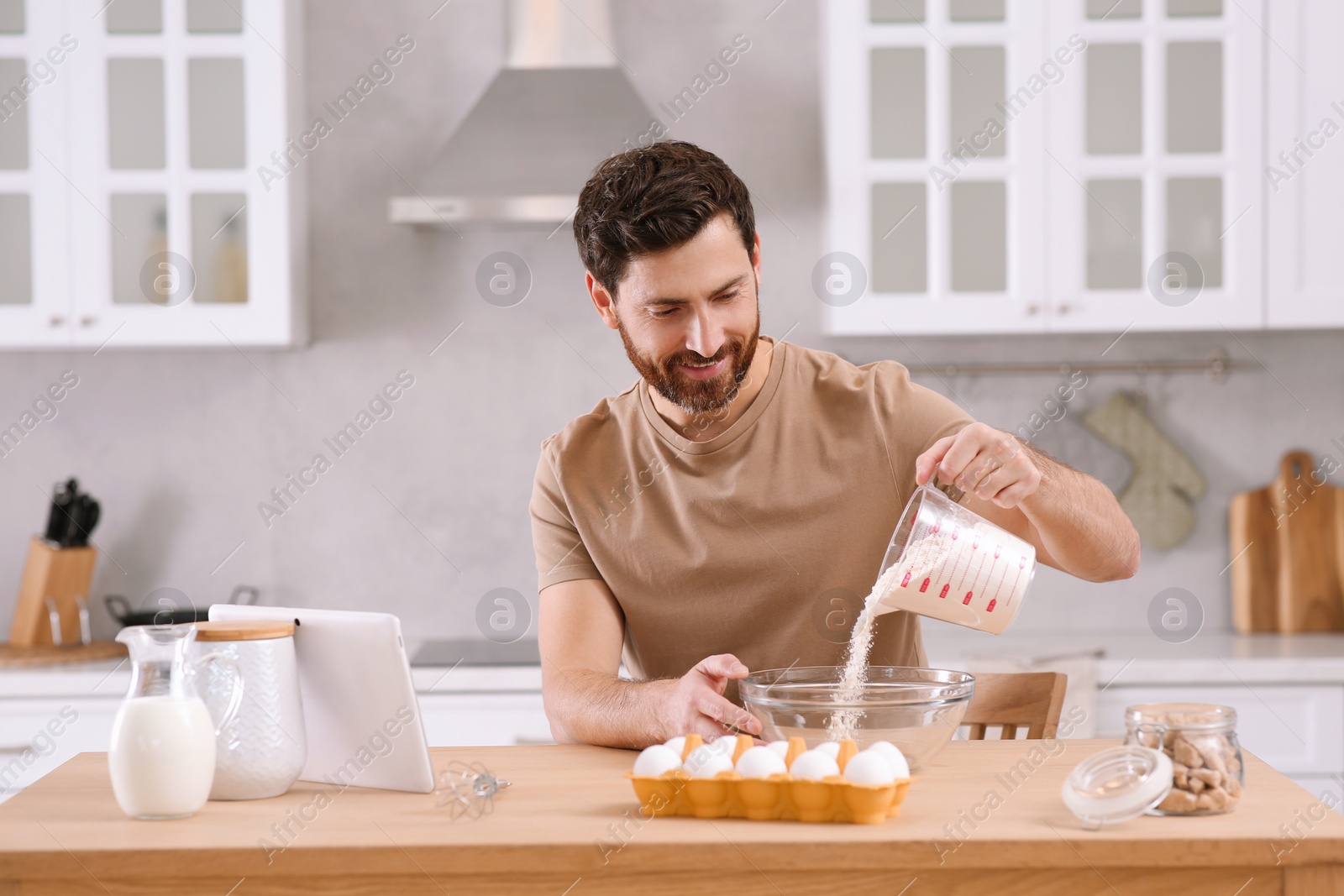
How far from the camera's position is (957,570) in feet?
4.31

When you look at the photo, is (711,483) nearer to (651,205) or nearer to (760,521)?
(760,521)

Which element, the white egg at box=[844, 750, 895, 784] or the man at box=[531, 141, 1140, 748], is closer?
→ the white egg at box=[844, 750, 895, 784]

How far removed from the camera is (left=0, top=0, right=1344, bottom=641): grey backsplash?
3.13m

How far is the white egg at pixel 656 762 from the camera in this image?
3.78 ft

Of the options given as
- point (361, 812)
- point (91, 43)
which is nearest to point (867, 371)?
point (361, 812)

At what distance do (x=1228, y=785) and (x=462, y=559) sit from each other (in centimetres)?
231

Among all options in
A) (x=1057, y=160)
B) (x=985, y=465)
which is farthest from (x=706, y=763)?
(x=1057, y=160)

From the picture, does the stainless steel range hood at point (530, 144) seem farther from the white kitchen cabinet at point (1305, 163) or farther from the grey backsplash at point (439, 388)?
the white kitchen cabinet at point (1305, 163)

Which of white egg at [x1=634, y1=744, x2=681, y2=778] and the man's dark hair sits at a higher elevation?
the man's dark hair

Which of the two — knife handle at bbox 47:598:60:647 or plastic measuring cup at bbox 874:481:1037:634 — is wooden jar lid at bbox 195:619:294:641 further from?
knife handle at bbox 47:598:60:647

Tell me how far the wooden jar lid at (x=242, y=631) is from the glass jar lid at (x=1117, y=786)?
30.2 inches

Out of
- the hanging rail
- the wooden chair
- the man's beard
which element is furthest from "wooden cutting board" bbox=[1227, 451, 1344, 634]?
the man's beard

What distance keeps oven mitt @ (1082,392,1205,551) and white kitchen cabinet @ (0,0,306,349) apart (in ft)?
6.60

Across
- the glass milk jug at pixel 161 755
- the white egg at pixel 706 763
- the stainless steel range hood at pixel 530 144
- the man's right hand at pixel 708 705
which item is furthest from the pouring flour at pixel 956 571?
the stainless steel range hood at pixel 530 144
